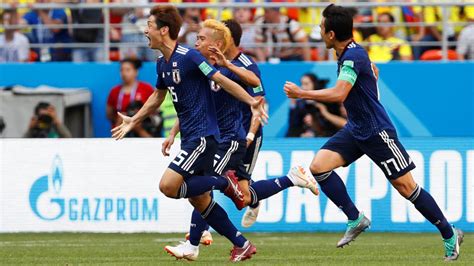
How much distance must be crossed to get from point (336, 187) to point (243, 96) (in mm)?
2009

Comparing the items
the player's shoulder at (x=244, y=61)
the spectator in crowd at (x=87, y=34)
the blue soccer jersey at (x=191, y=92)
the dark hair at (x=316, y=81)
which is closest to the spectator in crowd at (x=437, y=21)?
the dark hair at (x=316, y=81)

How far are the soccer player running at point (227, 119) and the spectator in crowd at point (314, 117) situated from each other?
17.3ft

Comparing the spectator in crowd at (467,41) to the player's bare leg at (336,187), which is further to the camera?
the spectator in crowd at (467,41)

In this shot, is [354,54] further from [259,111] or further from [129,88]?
[129,88]

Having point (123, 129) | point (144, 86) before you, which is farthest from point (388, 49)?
point (123, 129)

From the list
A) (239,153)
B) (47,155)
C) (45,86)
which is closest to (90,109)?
(45,86)

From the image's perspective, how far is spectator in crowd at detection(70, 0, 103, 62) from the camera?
1897 cm

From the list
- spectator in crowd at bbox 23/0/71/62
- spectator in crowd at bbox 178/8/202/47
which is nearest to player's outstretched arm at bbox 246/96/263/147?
spectator in crowd at bbox 178/8/202/47

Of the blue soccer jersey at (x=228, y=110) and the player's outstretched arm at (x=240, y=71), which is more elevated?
the player's outstretched arm at (x=240, y=71)

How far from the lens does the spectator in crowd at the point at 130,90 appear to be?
18.2m

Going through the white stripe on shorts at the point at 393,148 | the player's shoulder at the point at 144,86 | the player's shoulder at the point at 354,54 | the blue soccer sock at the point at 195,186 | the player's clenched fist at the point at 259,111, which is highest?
the player's shoulder at the point at 354,54

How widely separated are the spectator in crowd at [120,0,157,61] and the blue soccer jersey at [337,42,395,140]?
864cm

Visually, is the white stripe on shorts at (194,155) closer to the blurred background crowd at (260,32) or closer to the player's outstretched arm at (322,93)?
the player's outstretched arm at (322,93)

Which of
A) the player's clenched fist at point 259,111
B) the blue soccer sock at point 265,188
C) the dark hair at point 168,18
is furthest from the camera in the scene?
the blue soccer sock at point 265,188
